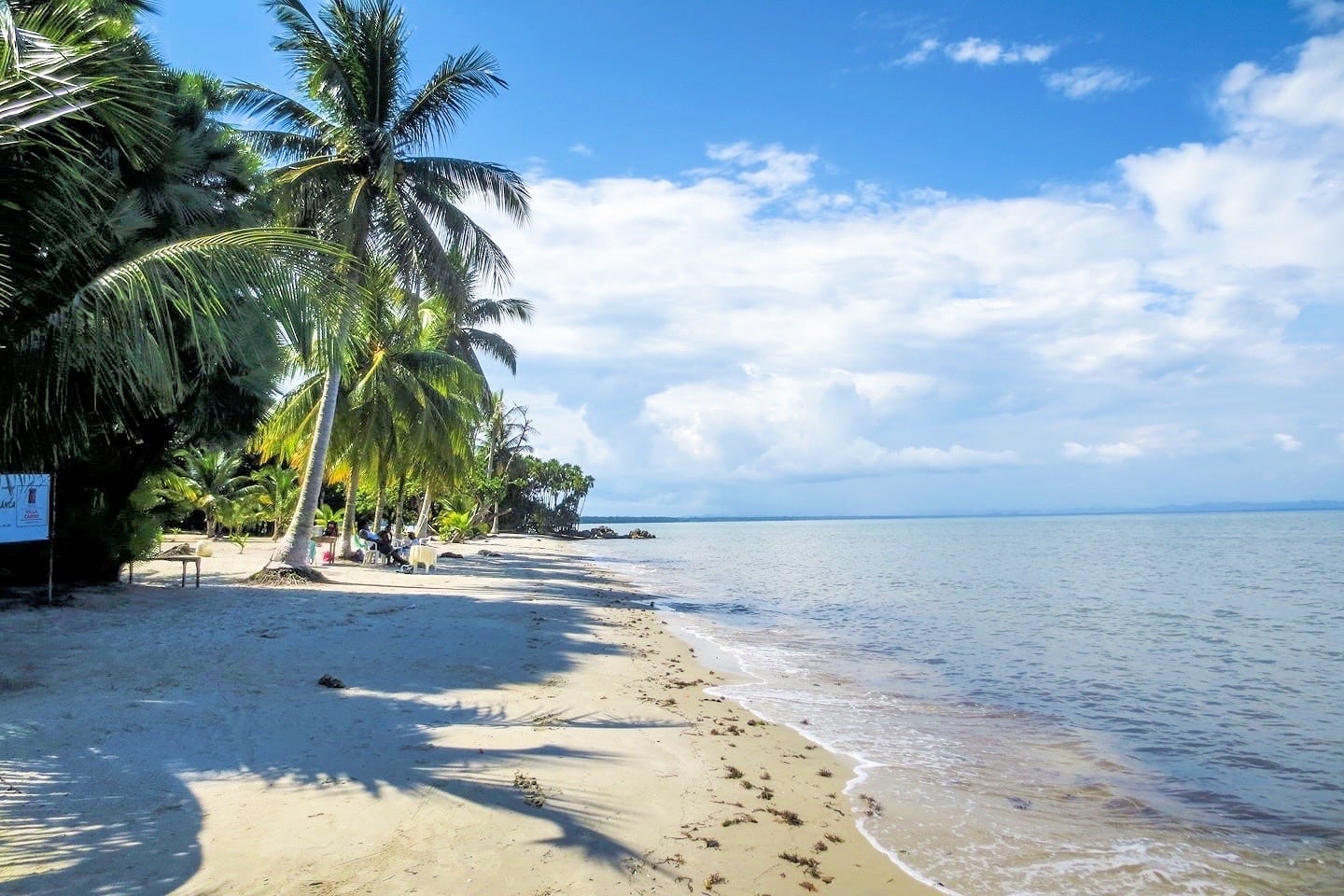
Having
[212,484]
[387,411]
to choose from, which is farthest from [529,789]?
[212,484]

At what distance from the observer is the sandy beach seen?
3809 mm

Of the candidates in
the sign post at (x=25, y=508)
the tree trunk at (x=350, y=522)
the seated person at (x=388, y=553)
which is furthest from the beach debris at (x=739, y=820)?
the tree trunk at (x=350, y=522)

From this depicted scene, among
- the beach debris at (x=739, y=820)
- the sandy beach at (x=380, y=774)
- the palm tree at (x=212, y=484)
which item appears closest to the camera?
the sandy beach at (x=380, y=774)

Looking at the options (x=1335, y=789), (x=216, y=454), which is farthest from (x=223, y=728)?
(x=216, y=454)

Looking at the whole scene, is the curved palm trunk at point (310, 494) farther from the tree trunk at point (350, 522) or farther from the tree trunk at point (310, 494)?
the tree trunk at point (350, 522)

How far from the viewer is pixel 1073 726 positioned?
887cm

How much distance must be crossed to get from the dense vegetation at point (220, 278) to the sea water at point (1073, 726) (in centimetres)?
571

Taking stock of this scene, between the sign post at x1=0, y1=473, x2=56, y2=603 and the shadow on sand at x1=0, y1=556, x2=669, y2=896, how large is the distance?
38.6 inches

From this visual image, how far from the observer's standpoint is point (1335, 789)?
6.84 metres

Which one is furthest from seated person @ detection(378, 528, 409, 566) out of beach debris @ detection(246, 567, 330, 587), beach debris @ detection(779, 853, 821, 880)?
beach debris @ detection(779, 853, 821, 880)

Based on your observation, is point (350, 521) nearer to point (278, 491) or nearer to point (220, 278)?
point (278, 491)

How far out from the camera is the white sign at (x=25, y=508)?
923 centimetres

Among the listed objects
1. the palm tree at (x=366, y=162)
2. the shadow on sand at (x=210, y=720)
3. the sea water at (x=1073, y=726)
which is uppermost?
the palm tree at (x=366, y=162)

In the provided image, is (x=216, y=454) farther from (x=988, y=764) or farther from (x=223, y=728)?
(x=988, y=764)
